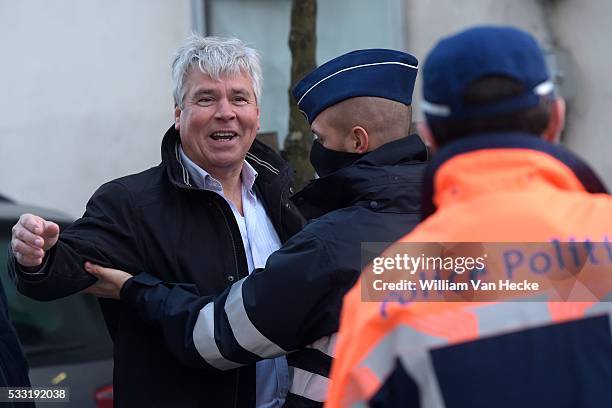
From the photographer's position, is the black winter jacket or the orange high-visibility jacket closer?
the orange high-visibility jacket

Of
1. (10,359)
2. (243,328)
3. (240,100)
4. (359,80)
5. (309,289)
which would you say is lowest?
(10,359)

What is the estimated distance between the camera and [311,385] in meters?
2.93

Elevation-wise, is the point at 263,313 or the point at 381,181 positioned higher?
the point at 381,181

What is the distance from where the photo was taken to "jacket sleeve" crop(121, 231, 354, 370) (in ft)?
8.87

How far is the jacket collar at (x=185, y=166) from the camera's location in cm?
338

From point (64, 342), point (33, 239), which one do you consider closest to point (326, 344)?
point (33, 239)

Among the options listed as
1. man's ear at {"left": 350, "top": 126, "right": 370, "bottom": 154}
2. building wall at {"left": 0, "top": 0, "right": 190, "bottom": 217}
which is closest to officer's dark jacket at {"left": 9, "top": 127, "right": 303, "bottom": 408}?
man's ear at {"left": 350, "top": 126, "right": 370, "bottom": 154}

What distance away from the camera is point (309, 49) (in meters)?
5.64

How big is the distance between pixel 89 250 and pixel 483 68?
1.68 m

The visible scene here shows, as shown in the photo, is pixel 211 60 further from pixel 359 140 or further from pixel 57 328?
pixel 57 328

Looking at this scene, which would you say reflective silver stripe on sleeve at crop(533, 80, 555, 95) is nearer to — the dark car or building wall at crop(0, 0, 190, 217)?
the dark car

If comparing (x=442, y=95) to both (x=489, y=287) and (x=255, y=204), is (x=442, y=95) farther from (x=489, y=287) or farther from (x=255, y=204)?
(x=255, y=204)

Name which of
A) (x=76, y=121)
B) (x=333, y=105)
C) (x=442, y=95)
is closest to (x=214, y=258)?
(x=333, y=105)

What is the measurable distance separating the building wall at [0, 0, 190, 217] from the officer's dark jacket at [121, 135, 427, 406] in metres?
5.84
